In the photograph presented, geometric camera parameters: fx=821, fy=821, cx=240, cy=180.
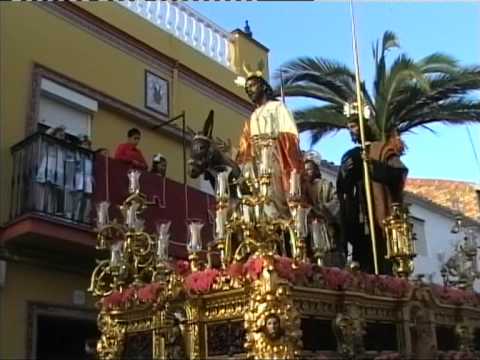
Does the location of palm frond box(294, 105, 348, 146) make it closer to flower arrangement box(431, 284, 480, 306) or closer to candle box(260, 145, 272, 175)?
flower arrangement box(431, 284, 480, 306)

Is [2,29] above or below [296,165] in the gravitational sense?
above

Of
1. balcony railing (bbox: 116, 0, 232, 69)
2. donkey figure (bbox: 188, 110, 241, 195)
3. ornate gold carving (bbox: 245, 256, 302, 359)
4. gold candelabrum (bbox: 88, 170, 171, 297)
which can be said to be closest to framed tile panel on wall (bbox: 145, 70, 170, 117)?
balcony railing (bbox: 116, 0, 232, 69)

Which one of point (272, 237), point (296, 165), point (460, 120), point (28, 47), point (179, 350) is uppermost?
point (28, 47)

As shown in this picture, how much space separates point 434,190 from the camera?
2719 centimetres

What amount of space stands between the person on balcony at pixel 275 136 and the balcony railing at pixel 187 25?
520 cm

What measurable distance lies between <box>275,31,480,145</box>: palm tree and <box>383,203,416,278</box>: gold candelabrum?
3.59 meters

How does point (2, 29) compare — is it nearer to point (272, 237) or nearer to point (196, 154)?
point (196, 154)

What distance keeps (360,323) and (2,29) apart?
6435mm

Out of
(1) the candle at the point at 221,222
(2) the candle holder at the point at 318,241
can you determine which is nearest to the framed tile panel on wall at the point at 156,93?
(2) the candle holder at the point at 318,241

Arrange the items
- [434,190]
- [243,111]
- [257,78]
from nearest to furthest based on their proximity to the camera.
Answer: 1. [257,78]
2. [243,111]
3. [434,190]

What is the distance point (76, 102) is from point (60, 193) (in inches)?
68.8

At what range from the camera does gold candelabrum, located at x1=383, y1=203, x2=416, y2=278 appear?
745cm

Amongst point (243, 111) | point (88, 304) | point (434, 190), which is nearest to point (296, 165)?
point (88, 304)

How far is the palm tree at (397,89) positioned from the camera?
11156 mm
